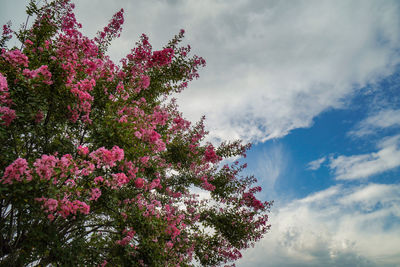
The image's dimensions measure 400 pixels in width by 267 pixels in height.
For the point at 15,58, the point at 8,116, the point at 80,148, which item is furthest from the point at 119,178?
the point at 15,58

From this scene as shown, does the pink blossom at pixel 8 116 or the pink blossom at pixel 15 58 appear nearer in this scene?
the pink blossom at pixel 8 116

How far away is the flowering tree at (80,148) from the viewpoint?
157 inches

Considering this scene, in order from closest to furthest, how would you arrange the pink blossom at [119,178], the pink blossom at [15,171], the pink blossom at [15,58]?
the pink blossom at [15,171]
the pink blossom at [15,58]
the pink blossom at [119,178]

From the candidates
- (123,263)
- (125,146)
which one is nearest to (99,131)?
(125,146)

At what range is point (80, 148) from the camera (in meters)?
3.96

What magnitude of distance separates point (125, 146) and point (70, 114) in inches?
53.5

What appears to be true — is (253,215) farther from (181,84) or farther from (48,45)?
(48,45)

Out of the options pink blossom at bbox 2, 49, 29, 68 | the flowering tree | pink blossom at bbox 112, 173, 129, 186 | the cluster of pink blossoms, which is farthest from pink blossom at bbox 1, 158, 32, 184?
pink blossom at bbox 2, 49, 29, 68

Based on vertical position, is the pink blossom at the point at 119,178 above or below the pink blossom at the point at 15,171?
above

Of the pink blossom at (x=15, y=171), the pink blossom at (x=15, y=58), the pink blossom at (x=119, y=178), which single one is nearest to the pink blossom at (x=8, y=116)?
the pink blossom at (x=15, y=58)

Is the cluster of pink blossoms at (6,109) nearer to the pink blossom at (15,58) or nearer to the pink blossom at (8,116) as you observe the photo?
the pink blossom at (8,116)

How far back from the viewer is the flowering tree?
3984 mm

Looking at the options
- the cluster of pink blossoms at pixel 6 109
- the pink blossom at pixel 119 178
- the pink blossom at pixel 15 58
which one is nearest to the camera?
the cluster of pink blossoms at pixel 6 109

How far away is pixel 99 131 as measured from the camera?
4.99 m
